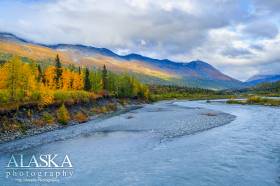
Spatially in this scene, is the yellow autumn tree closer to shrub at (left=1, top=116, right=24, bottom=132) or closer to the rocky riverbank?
the rocky riverbank

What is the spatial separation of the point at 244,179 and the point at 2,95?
53.4 metres

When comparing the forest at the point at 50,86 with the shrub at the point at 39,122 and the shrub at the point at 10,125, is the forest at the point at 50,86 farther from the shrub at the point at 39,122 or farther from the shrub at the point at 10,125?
the shrub at the point at 39,122

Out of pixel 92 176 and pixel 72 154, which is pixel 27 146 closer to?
pixel 72 154

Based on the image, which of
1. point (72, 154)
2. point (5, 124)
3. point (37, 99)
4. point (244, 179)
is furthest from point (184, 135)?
point (37, 99)

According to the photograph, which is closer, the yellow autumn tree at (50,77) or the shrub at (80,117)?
the shrub at (80,117)

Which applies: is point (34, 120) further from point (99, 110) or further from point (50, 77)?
point (50, 77)

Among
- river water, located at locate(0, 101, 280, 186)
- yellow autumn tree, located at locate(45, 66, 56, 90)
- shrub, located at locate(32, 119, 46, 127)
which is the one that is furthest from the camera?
yellow autumn tree, located at locate(45, 66, 56, 90)

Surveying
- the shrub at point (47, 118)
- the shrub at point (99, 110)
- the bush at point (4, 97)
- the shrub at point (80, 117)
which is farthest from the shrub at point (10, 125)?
the shrub at point (99, 110)

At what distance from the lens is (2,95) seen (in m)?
65.8

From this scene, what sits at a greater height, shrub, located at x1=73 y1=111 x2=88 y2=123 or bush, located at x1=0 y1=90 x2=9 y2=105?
bush, located at x1=0 y1=90 x2=9 y2=105

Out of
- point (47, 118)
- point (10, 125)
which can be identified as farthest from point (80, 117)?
point (10, 125)

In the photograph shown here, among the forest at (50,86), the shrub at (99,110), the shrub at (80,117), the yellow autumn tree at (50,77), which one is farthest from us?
the yellow autumn tree at (50,77)

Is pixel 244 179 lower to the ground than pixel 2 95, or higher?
lower

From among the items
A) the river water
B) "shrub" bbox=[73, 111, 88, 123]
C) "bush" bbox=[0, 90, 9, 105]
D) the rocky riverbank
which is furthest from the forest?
the river water
